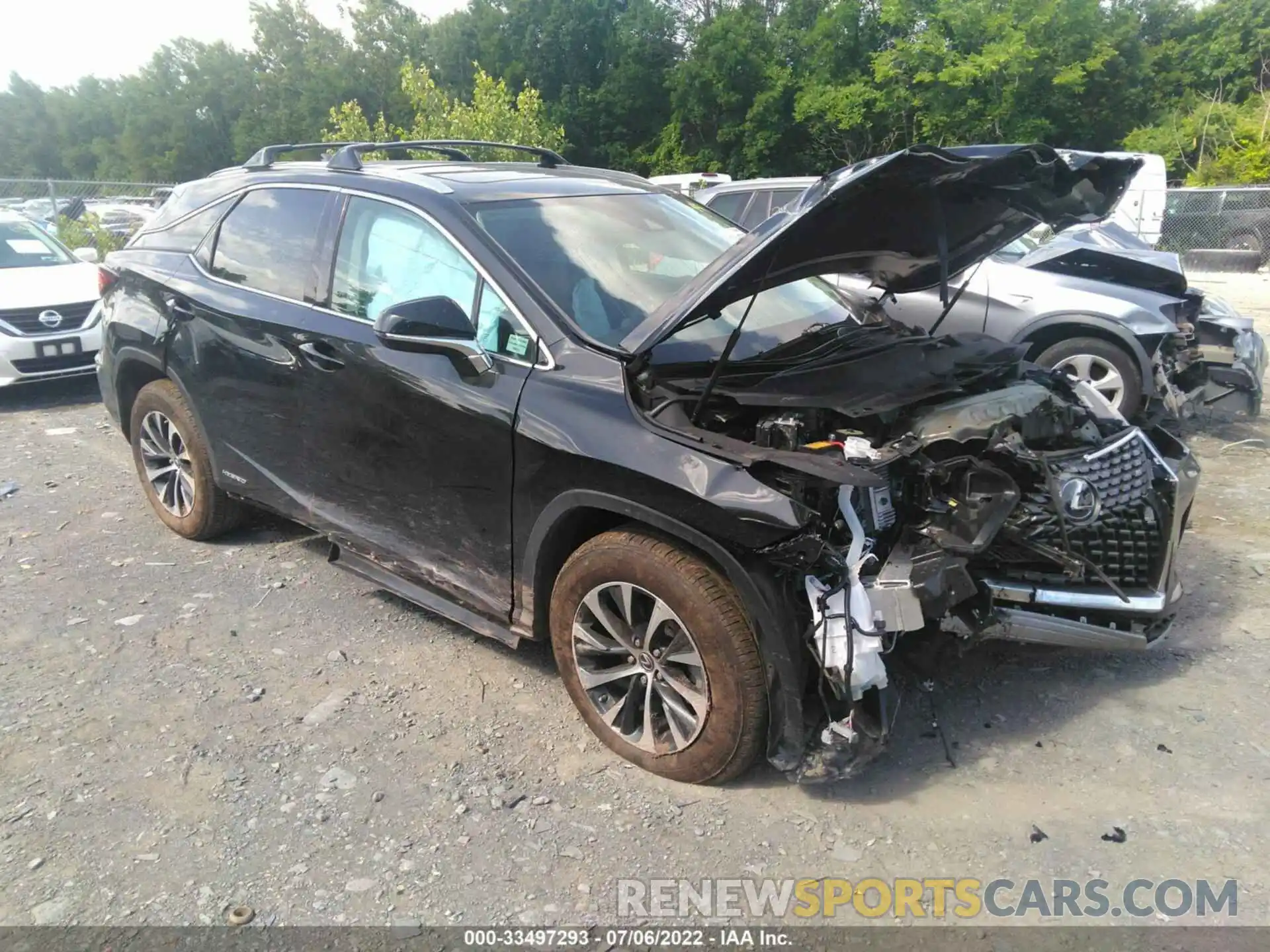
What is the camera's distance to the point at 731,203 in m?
9.25

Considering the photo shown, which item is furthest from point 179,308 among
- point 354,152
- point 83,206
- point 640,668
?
point 83,206

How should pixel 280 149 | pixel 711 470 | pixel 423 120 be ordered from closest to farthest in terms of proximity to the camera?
pixel 711 470 → pixel 280 149 → pixel 423 120

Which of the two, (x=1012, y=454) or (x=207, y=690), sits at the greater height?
(x=1012, y=454)

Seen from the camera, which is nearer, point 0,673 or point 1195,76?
point 0,673

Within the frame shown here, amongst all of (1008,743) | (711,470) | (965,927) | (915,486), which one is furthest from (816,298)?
(965,927)

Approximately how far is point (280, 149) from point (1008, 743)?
15.2 ft

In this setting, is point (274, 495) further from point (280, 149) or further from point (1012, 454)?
point (1012, 454)

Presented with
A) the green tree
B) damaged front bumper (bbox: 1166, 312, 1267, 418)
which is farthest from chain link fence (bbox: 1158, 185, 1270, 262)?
damaged front bumper (bbox: 1166, 312, 1267, 418)

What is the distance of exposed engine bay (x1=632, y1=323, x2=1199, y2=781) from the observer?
2.60 meters

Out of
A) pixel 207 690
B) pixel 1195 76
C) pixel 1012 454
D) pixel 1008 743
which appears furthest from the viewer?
pixel 1195 76

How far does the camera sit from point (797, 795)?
9.46 feet

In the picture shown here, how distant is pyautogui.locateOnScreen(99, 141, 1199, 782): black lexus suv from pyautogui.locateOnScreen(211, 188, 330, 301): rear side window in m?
0.03

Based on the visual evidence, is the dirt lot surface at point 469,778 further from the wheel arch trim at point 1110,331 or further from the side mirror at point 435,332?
the wheel arch trim at point 1110,331

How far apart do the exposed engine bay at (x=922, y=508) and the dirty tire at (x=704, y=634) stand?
18cm
